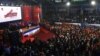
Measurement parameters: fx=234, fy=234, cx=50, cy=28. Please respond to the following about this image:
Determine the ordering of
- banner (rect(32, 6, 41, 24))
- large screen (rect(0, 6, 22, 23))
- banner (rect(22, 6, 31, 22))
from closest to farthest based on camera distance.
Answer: large screen (rect(0, 6, 22, 23)) < banner (rect(22, 6, 31, 22)) < banner (rect(32, 6, 41, 24))

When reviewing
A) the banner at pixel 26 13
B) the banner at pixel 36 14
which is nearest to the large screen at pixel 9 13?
the banner at pixel 26 13

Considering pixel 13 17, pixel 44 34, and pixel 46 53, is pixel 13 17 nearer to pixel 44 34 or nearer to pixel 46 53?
pixel 44 34

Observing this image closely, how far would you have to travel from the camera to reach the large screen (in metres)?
22.2

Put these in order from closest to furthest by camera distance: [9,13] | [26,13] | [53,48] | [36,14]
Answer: [53,48], [9,13], [26,13], [36,14]

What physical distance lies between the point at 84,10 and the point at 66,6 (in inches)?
137

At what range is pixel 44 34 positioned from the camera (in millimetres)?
23953

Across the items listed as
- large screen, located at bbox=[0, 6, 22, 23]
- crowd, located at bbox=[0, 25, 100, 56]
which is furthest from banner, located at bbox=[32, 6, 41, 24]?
crowd, located at bbox=[0, 25, 100, 56]

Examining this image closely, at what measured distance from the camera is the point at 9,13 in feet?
79.2

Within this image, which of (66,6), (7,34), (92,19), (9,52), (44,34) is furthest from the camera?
(66,6)

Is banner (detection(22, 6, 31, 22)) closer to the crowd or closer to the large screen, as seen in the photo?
the large screen

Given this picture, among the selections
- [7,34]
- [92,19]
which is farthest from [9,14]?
[92,19]

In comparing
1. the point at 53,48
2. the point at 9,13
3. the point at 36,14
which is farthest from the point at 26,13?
the point at 53,48

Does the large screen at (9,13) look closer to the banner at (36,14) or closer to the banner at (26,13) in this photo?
the banner at (26,13)

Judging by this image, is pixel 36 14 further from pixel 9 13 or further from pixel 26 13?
pixel 9 13
